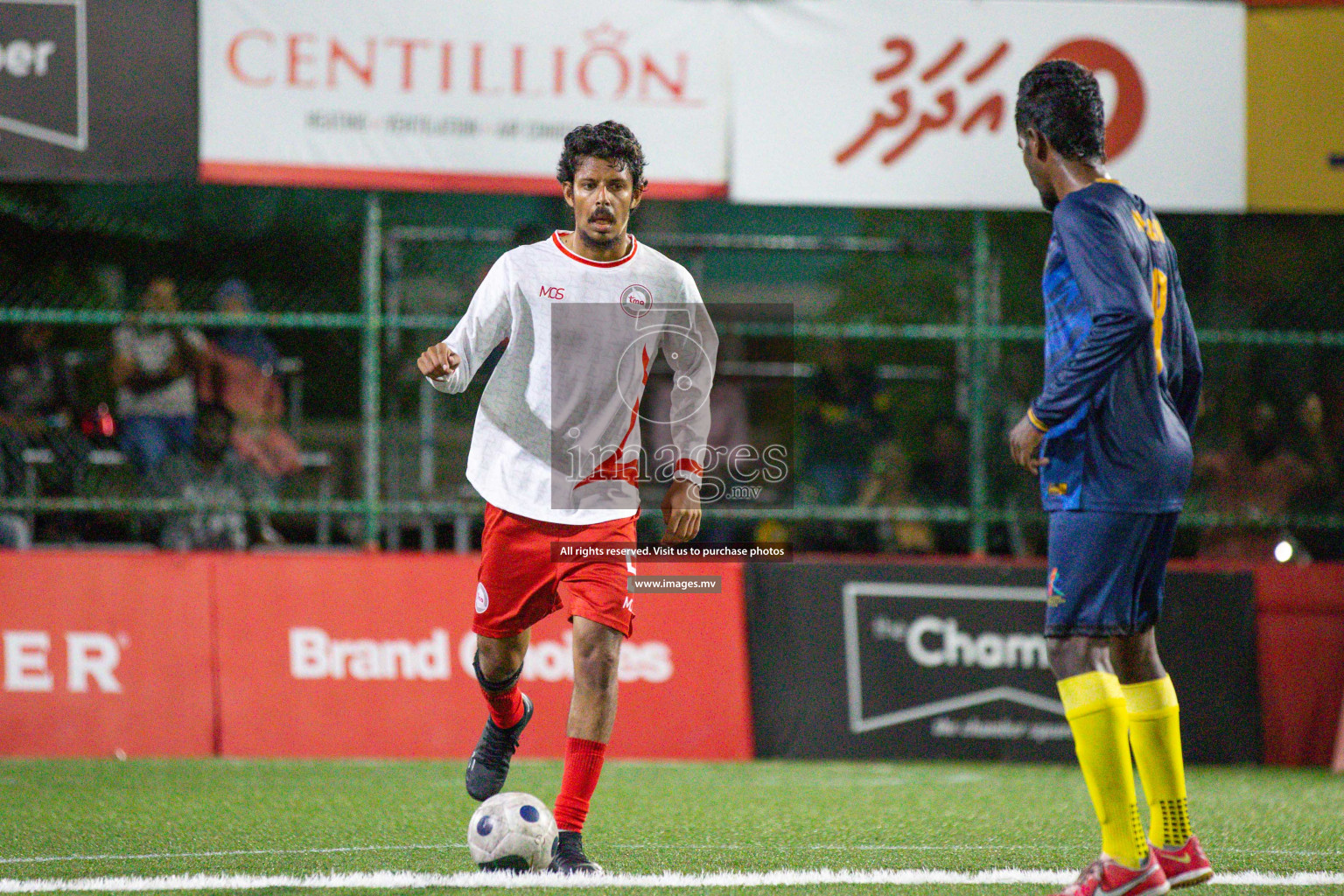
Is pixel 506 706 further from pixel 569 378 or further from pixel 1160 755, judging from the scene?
pixel 1160 755

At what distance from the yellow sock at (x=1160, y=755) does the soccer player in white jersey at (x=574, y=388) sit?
1569 millimetres

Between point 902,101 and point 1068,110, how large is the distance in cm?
498

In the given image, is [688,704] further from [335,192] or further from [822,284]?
[335,192]

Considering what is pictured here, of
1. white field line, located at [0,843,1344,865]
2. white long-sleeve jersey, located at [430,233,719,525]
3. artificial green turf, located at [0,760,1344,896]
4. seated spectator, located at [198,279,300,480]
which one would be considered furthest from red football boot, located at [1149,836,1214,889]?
seated spectator, located at [198,279,300,480]

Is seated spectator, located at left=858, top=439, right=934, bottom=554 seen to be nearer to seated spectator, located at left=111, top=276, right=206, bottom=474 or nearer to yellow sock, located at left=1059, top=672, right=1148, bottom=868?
seated spectator, located at left=111, top=276, right=206, bottom=474

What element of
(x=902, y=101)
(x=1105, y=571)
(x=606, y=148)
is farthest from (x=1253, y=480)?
(x=606, y=148)

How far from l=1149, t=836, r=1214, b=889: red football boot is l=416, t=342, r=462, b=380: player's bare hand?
8.39 ft

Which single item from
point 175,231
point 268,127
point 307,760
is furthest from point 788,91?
point 175,231

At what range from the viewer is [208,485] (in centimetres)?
899

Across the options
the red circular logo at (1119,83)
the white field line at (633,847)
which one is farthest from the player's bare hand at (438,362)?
the red circular logo at (1119,83)

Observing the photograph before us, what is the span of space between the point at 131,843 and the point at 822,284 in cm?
812

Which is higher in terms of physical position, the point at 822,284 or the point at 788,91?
the point at 788,91

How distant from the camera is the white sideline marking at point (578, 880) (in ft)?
14.0

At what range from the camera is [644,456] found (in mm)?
9203
